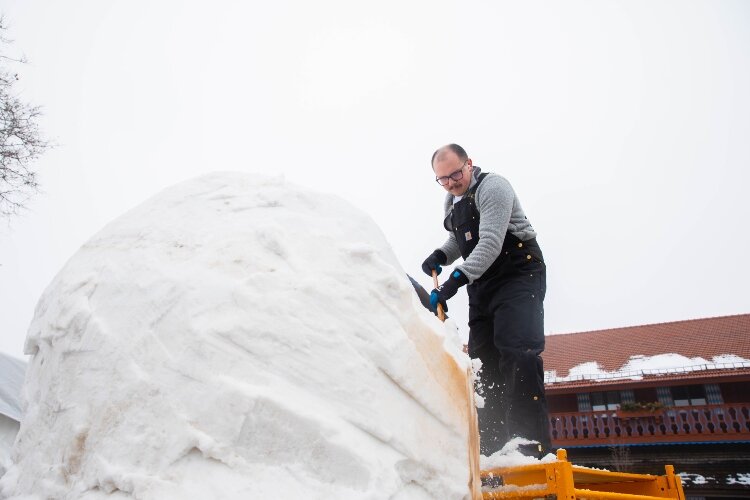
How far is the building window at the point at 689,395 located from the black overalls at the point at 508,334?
13184mm

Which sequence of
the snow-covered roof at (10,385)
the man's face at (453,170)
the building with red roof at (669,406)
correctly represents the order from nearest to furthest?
the man's face at (453,170)
the snow-covered roof at (10,385)
the building with red roof at (669,406)

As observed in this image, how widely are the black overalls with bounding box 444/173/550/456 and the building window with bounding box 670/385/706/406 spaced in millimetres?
13184

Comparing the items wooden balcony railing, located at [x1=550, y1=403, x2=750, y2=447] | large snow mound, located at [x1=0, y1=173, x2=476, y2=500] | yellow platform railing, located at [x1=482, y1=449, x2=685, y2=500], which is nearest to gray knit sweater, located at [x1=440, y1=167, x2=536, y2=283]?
large snow mound, located at [x1=0, y1=173, x2=476, y2=500]

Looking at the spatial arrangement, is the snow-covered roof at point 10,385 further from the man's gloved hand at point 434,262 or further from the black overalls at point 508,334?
the black overalls at point 508,334

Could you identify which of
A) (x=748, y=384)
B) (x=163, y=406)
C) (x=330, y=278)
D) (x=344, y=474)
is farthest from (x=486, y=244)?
(x=748, y=384)

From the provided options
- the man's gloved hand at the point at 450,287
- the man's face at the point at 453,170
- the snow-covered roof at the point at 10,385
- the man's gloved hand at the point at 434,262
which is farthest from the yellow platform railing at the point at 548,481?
the snow-covered roof at the point at 10,385

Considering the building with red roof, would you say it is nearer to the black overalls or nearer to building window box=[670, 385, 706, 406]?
building window box=[670, 385, 706, 406]

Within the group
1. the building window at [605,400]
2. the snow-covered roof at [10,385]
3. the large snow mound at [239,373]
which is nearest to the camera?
the large snow mound at [239,373]

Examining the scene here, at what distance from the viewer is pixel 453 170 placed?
8.87 feet

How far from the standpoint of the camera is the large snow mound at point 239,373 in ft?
3.60

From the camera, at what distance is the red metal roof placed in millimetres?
13570

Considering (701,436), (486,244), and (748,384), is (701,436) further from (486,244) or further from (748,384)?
(486,244)

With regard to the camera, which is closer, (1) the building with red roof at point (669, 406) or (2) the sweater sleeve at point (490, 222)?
(2) the sweater sleeve at point (490, 222)

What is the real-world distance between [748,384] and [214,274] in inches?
602
